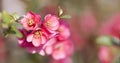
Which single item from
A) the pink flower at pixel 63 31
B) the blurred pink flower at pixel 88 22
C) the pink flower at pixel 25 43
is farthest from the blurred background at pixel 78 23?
the pink flower at pixel 25 43

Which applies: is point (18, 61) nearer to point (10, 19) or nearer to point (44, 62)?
point (44, 62)

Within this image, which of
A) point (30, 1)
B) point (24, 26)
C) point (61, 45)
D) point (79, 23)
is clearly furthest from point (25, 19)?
point (79, 23)

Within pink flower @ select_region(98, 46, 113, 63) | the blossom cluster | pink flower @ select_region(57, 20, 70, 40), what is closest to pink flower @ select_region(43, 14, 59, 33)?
the blossom cluster

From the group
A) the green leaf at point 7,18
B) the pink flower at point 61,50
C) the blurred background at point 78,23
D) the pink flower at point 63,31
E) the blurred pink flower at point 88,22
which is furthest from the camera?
the blurred pink flower at point 88,22

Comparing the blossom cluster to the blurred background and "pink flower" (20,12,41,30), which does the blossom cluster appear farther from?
the blurred background

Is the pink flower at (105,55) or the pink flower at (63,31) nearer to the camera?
the pink flower at (63,31)

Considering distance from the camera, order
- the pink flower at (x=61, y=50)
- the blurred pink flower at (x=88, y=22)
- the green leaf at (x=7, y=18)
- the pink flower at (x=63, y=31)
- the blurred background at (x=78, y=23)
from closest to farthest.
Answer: the green leaf at (x=7, y=18) → the pink flower at (x=63, y=31) → the pink flower at (x=61, y=50) → the blurred background at (x=78, y=23) → the blurred pink flower at (x=88, y=22)

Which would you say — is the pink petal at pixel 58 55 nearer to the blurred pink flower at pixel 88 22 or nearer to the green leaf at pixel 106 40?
the green leaf at pixel 106 40
